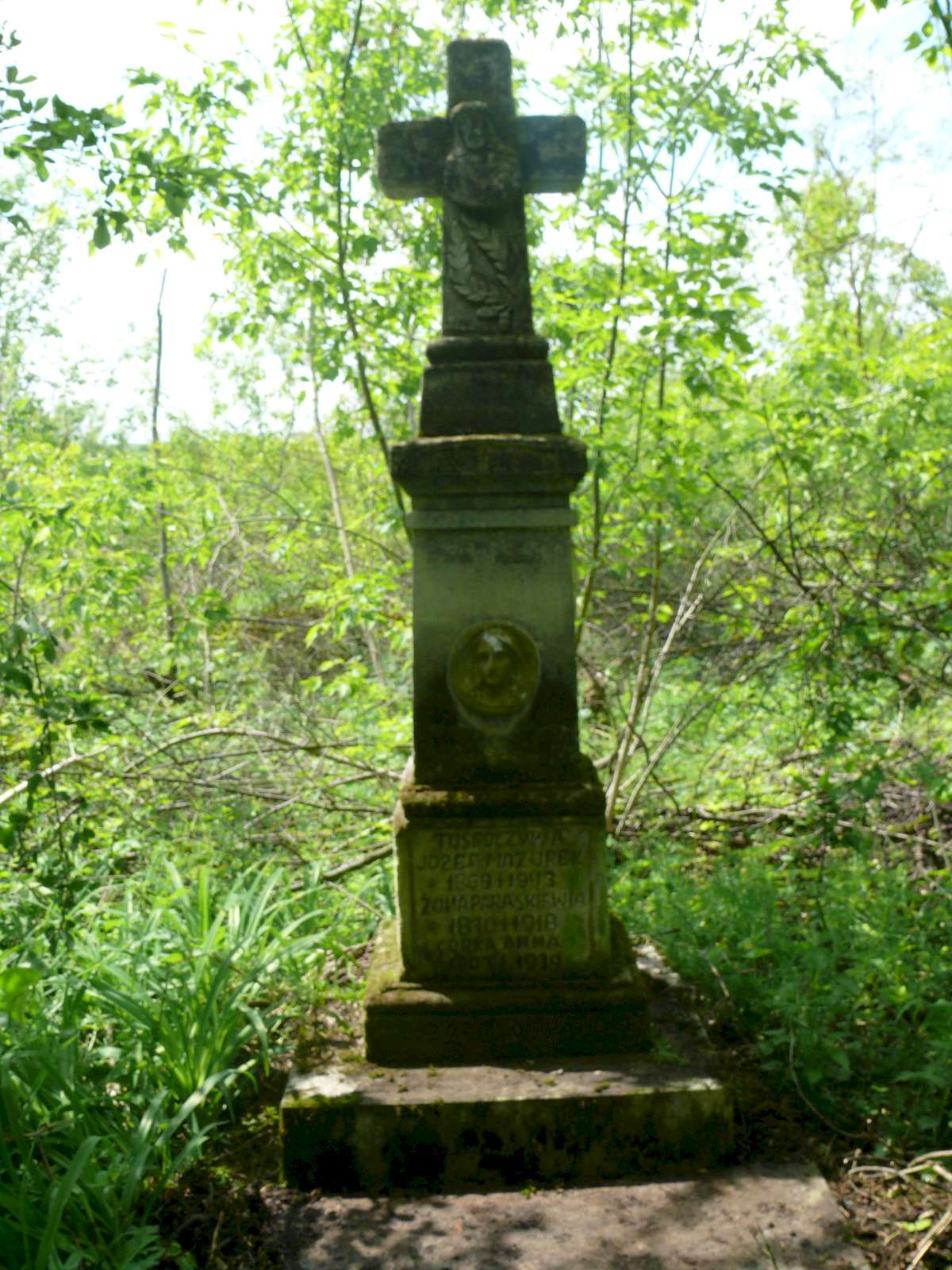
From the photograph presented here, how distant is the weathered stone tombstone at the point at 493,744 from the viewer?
→ 3664 millimetres

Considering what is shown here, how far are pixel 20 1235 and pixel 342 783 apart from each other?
11.5 feet

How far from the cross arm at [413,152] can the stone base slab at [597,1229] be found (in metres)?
3.33

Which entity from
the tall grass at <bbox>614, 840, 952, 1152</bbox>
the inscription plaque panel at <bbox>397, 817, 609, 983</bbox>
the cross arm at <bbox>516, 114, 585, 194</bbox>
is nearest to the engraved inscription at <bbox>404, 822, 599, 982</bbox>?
the inscription plaque panel at <bbox>397, 817, 609, 983</bbox>

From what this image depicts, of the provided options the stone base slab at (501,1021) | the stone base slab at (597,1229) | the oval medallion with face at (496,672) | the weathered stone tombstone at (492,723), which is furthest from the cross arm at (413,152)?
the stone base slab at (597,1229)

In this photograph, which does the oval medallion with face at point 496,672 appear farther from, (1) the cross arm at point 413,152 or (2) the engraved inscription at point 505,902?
(1) the cross arm at point 413,152

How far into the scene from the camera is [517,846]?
3729 mm

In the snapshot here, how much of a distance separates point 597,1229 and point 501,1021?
0.74 meters

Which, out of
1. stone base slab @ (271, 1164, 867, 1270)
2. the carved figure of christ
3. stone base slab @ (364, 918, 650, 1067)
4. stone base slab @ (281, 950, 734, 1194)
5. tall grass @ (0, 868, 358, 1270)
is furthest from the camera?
the carved figure of christ

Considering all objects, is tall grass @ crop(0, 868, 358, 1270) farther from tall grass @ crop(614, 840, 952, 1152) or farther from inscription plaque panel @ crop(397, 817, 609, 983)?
tall grass @ crop(614, 840, 952, 1152)

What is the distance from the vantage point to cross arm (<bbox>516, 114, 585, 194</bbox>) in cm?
396

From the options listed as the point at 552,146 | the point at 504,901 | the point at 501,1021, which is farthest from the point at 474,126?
the point at 501,1021

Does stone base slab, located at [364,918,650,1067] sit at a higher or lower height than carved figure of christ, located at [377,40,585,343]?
lower

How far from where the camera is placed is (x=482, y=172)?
12.8 feet

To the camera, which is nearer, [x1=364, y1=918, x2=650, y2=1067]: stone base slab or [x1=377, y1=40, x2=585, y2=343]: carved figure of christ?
[x1=364, y1=918, x2=650, y2=1067]: stone base slab
